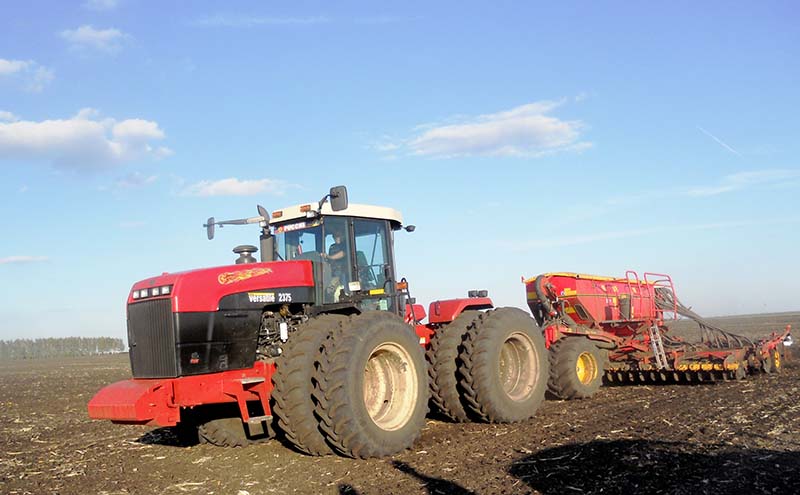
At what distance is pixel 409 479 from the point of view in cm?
657

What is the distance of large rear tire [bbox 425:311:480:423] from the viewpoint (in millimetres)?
9641

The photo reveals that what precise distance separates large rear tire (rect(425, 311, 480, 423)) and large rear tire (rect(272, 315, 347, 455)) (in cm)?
258

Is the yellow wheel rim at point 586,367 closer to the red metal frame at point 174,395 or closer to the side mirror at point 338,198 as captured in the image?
the side mirror at point 338,198

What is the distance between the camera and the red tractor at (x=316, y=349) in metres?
7.34

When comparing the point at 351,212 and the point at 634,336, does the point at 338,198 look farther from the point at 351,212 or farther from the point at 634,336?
the point at 634,336

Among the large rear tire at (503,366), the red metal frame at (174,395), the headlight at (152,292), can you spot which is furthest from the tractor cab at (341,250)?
the headlight at (152,292)

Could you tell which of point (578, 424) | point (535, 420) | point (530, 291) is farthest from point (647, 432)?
point (530, 291)

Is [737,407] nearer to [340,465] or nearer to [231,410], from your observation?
[340,465]

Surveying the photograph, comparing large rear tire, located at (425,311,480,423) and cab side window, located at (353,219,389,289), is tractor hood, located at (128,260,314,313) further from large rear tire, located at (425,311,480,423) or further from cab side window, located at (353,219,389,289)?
large rear tire, located at (425,311,480,423)

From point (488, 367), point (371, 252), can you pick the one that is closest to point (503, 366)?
point (488, 367)

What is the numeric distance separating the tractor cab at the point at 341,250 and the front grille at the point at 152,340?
1981 mm

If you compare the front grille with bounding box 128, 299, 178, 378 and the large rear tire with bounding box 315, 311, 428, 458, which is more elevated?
the front grille with bounding box 128, 299, 178, 378

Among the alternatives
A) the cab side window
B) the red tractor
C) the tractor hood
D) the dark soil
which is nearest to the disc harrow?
the dark soil

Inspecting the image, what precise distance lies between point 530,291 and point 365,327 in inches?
297
